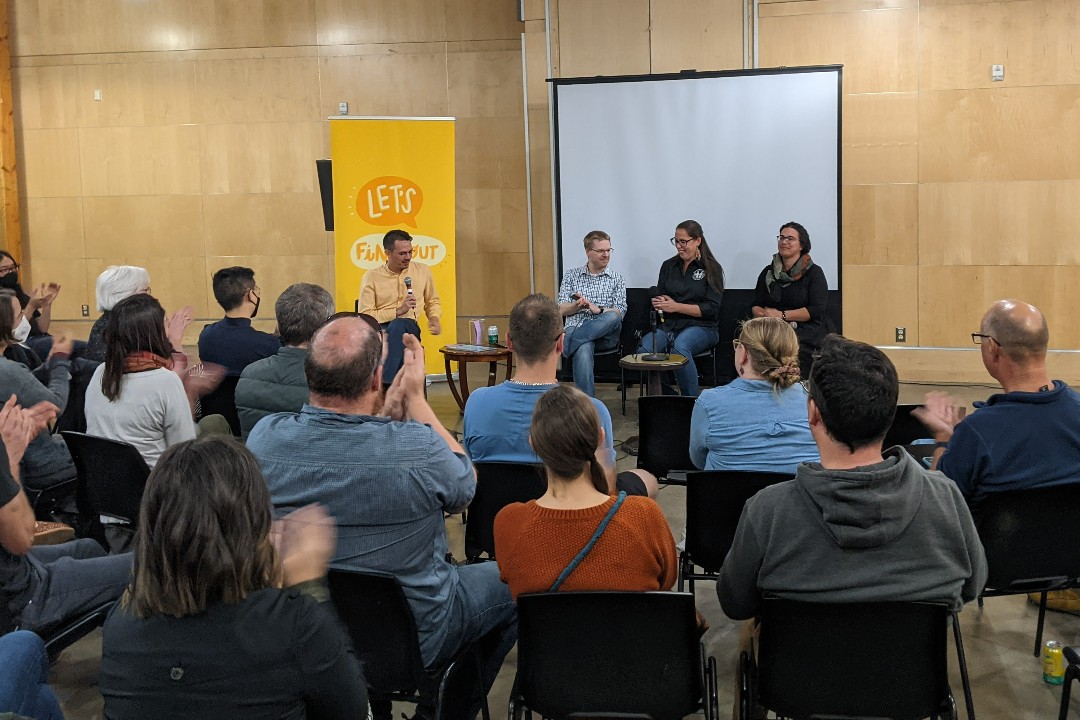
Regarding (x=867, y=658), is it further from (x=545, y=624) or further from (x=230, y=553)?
(x=230, y=553)

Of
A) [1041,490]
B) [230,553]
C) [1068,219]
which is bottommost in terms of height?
[1041,490]

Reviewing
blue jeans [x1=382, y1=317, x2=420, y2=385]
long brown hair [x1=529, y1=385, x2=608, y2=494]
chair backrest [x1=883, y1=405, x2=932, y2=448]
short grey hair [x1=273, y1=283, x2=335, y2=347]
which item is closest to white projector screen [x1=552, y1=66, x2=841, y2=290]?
blue jeans [x1=382, y1=317, x2=420, y2=385]

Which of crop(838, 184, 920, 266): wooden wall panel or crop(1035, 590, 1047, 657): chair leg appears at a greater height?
crop(838, 184, 920, 266): wooden wall panel

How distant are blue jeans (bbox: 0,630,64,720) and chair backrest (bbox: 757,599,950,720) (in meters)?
1.43

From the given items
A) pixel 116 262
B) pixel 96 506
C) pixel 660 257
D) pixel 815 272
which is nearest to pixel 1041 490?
pixel 96 506

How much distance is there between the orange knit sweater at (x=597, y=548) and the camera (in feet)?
7.45

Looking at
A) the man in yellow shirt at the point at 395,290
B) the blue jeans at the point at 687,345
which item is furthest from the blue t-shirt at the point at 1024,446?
the man in yellow shirt at the point at 395,290

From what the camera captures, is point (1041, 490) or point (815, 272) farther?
point (815, 272)

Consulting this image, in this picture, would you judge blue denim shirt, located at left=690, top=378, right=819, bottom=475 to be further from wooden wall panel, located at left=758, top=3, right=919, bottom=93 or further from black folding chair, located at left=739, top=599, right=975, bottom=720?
wooden wall panel, located at left=758, top=3, right=919, bottom=93

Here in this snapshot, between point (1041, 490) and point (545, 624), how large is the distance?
150 centimetres

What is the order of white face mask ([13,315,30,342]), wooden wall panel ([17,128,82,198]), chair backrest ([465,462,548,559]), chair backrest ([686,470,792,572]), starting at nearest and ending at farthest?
chair backrest ([686,470,792,572]) < chair backrest ([465,462,548,559]) < white face mask ([13,315,30,342]) < wooden wall panel ([17,128,82,198])

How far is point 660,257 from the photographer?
302 inches

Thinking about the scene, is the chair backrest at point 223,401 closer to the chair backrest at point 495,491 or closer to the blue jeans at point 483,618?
the chair backrest at point 495,491

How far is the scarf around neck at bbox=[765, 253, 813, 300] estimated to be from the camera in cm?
675
